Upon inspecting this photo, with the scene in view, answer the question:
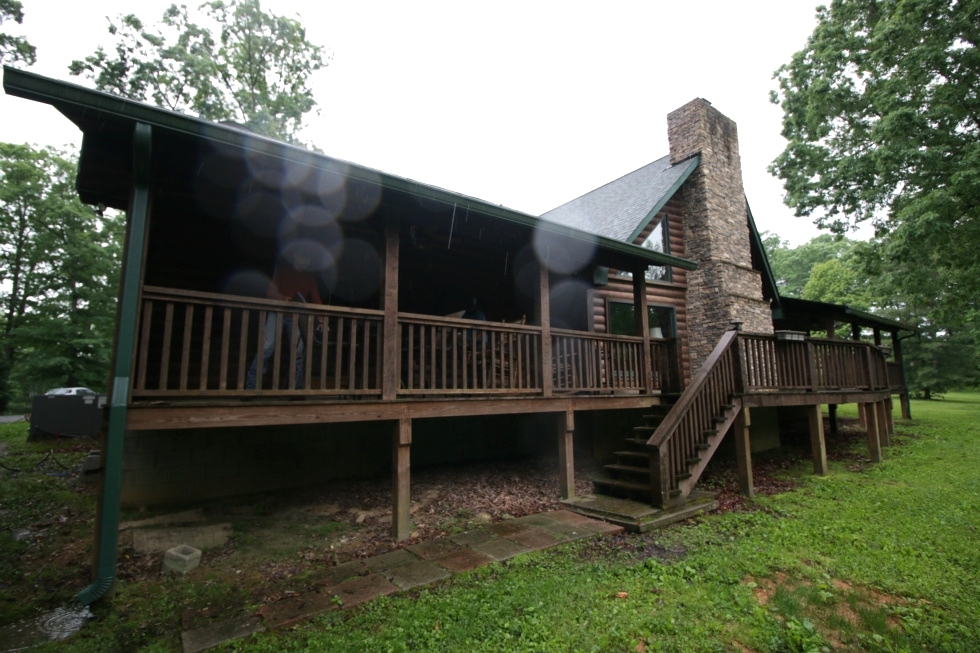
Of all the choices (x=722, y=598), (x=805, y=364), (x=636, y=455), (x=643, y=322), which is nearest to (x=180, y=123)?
(x=722, y=598)

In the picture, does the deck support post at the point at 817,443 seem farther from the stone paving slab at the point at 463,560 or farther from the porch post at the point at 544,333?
the stone paving slab at the point at 463,560

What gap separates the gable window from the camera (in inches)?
492

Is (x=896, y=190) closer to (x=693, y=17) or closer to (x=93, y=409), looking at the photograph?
(x=693, y=17)

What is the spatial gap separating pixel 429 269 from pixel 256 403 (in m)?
4.93

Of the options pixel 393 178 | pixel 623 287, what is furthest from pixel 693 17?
pixel 393 178

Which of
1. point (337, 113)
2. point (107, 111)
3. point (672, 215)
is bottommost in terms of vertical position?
point (107, 111)

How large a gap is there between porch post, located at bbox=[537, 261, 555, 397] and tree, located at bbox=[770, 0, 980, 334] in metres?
11.4

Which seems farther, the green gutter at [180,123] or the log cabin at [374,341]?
the log cabin at [374,341]

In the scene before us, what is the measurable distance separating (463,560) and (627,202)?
428 inches

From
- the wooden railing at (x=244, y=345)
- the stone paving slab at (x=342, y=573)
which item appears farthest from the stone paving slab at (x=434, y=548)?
the wooden railing at (x=244, y=345)

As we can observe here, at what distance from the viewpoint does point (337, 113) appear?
23.0 meters

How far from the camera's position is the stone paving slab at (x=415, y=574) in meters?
4.16

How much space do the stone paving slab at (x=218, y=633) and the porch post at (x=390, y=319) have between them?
2.43 m

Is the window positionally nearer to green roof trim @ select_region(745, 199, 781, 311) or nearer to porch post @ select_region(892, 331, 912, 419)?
green roof trim @ select_region(745, 199, 781, 311)
